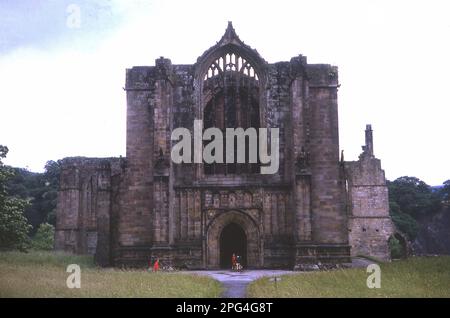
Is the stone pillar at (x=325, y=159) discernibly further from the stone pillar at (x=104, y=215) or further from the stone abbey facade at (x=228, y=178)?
the stone pillar at (x=104, y=215)

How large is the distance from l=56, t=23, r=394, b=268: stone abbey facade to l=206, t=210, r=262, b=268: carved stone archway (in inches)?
2.0

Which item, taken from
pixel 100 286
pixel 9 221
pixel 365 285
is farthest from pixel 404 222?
pixel 100 286

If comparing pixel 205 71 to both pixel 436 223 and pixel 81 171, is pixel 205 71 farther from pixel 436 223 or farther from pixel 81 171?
pixel 436 223

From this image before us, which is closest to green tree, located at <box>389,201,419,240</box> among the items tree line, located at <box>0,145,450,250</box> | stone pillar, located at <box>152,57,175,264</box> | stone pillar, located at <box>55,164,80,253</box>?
tree line, located at <box>0,145,450,250</box>

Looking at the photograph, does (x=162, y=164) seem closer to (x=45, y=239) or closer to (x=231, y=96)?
(x=231, y=96)

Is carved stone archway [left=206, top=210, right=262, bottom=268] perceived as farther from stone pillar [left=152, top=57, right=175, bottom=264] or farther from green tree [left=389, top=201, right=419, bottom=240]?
green tree [left=389, top=201, right=419, bottom=240]

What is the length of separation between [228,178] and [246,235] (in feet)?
9.97

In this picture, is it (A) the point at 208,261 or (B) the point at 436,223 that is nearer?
(A) the point at 208,261

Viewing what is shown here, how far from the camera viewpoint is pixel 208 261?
94.5 feet

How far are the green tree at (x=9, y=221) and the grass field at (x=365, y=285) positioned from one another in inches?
486

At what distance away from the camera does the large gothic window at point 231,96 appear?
3044cm
